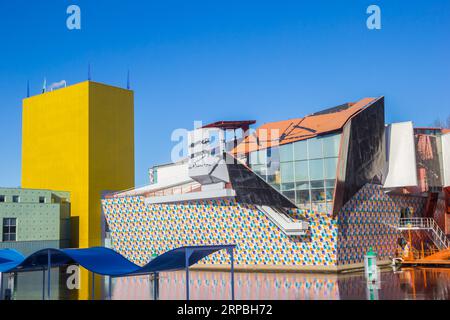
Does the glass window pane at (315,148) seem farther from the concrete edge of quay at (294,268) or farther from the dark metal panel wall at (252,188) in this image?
the concrete edge of quay at (294,268)

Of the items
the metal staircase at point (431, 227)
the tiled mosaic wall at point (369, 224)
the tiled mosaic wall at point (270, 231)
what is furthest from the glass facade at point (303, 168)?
the metal staircase at point (431, 227)

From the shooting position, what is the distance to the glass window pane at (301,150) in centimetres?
2333

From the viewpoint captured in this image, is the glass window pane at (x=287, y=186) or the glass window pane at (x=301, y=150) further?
the glass window pane at (x=287, y=186)

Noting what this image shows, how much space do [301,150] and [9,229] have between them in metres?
18.9

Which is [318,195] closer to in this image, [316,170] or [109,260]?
[316,170]

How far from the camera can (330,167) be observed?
22562 mm

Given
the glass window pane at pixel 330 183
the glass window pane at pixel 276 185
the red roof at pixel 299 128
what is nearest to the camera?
the glass window pane at pixel 330 183

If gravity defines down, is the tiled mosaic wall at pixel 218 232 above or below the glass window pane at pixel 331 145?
below

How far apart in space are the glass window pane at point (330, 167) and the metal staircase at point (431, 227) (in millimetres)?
6209

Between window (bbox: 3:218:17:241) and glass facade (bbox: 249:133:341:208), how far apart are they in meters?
16.5

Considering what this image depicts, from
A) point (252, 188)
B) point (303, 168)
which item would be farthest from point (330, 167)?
point (252, 188)

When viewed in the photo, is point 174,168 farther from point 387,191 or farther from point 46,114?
point 387,191
